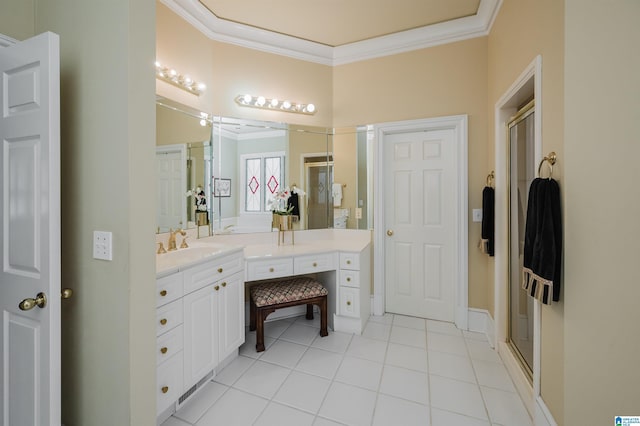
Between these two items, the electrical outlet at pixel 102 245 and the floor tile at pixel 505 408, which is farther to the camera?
the floor tile at pixel 505 408

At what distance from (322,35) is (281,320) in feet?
10.2

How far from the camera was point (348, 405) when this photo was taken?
1.76 metres

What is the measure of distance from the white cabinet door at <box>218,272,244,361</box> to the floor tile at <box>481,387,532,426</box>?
1806 millimetres

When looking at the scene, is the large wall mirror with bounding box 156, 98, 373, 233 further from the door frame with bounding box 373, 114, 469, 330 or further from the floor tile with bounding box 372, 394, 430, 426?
the floor tile with bounding box 372, 394, 430, 426

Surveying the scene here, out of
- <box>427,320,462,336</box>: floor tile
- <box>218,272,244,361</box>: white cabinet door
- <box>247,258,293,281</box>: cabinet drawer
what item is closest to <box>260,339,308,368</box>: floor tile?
<box>218,272,244,361</box>: white cabinet door

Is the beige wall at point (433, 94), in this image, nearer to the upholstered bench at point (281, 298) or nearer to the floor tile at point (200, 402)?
the upholstered bench at point (281, 298)

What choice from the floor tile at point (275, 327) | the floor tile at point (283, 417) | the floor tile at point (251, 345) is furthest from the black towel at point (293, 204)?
the floor tile at point (283, 417)

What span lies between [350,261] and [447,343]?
1.15 metres

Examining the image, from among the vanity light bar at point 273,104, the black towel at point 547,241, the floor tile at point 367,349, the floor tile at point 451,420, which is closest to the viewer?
the black towel at point 547,241

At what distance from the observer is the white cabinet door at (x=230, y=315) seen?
2.02 meters

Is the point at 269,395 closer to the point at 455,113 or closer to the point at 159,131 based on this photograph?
the point at 159,131

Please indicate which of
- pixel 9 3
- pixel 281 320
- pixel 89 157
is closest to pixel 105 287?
pixel 89 157

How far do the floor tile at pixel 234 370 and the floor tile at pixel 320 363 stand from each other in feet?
1.39

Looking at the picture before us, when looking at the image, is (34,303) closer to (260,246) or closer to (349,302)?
(260,246)
